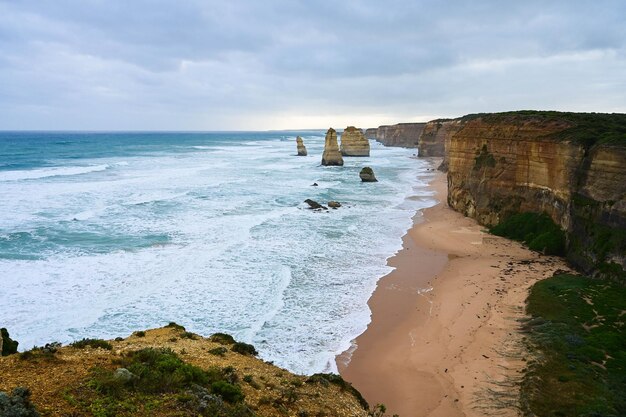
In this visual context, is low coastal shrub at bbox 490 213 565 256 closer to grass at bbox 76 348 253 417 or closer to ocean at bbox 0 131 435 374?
ocean at bbox 0 131 435 374

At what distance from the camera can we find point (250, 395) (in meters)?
9.27

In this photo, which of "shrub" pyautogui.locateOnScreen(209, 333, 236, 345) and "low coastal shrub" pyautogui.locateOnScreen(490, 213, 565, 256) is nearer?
"shrub" pyautogui.locateOnScreen(209, 333, 236, 345)

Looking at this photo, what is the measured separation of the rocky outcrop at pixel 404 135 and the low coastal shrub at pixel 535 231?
102 metres

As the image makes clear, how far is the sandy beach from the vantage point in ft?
39.7

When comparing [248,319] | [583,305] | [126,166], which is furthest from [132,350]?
[126,166]

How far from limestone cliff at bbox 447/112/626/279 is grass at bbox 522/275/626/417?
2.85m

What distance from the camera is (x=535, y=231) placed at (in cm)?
2639

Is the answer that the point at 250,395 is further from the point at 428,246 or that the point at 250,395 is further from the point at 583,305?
the point at 428,246

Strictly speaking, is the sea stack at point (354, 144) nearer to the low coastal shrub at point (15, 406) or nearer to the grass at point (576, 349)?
the grass at point (576, 349)

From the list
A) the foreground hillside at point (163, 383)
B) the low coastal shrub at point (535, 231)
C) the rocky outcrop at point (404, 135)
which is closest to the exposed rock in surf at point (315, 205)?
the low coastal shrub at point (535, 231)

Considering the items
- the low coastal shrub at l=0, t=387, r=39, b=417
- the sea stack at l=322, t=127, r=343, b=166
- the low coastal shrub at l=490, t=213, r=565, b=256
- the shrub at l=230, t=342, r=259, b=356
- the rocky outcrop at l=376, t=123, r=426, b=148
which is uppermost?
the rocky outcrop at l=376, t=123, r=426, b=148

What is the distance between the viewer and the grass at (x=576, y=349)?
35.4 feet

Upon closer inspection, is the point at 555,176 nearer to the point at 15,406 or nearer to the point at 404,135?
the point at 15,406

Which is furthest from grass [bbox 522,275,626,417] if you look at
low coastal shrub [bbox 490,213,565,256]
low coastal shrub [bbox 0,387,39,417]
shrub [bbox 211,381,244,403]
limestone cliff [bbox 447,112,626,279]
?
low coastal shrub [bbox 0,387,39,417]
